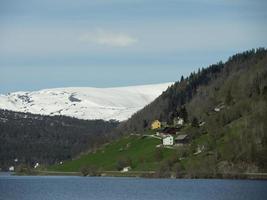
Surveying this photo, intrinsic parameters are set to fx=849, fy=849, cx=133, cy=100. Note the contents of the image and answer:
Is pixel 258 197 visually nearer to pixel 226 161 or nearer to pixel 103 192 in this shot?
pixel 103 192

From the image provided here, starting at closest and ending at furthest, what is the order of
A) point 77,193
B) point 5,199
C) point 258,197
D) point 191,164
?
1. point 258,197
2. point 5,199
3. point 77,193
4. point 191,164

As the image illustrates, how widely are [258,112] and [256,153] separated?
2669cm

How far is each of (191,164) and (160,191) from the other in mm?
57926

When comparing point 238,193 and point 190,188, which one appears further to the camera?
point 190,188

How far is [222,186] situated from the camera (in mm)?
139875

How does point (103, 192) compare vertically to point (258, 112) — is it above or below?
below

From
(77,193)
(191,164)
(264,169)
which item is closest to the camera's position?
(77,193)

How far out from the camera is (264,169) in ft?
568

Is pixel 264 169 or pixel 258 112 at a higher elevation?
pixel 258 112

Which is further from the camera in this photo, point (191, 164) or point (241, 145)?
point (191, 164)

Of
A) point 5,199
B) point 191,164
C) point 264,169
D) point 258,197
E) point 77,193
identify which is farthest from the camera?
point 191,164

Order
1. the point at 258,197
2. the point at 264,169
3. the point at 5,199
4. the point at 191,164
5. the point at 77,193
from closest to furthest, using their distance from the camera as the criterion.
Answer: the point at 258,197
the point at 5,199
the point at 77,193
the point at 264,169
the point at 191,164

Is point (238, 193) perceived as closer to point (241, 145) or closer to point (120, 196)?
point (120, 196)

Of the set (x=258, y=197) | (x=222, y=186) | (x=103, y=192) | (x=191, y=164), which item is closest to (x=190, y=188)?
(x=222, y=186)
